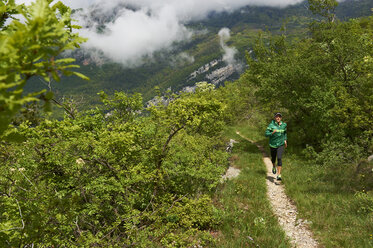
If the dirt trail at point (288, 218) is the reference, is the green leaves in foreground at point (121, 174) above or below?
above

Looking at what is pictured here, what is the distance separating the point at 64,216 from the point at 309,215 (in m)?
8.08

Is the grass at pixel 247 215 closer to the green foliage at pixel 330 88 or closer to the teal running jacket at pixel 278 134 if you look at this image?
the teal running jacket at pixel 278 134

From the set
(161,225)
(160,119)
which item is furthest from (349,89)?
(161,225)

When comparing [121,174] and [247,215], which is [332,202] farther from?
[121,174]

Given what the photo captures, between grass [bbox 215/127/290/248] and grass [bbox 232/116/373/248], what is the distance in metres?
0.48

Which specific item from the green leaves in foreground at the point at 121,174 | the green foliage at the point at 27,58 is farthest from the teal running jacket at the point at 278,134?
the green foliage at the point at 27,58

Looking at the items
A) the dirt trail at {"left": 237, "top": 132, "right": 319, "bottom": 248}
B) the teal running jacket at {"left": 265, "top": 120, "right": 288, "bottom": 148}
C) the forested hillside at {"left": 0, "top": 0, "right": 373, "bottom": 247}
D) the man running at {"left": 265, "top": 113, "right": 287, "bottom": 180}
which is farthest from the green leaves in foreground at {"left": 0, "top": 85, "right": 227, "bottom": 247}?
the teal running jacket at {"left": 265, "top": 120, "right": 288, "bottom": 148}

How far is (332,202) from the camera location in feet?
28.5

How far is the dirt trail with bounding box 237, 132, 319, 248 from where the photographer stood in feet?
22.9

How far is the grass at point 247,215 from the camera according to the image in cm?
684

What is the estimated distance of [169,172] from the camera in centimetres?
826

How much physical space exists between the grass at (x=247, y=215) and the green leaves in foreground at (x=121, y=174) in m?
0.71

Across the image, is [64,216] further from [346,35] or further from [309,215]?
[346,35]

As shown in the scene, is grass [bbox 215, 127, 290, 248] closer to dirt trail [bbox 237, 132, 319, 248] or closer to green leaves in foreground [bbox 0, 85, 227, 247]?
dirt trail [bbox 237, 132, 319, 248]
